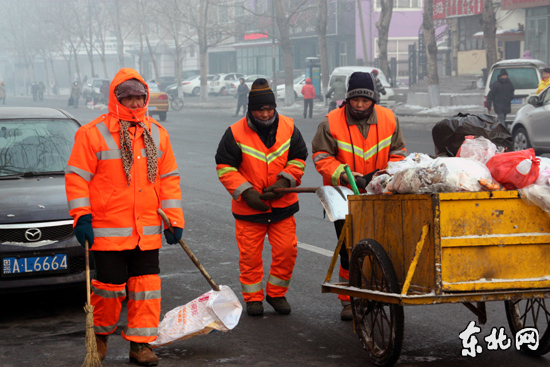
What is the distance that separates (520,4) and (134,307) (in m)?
33.4

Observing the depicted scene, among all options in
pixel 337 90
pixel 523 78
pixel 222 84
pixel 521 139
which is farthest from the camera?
pixel 222 84

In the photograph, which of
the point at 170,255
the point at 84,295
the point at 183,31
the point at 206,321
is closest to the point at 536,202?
the point at 206,321

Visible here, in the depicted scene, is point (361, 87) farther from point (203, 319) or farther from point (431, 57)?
point (431, 57)

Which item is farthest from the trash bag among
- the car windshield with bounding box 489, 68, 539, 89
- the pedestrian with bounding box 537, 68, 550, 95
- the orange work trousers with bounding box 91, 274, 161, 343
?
the car windshield with bounding box 489, 68, 539, 89

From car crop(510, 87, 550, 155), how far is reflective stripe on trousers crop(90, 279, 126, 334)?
38.1 feet

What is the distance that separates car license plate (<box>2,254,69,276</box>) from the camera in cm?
570

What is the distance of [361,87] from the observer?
5.66 m

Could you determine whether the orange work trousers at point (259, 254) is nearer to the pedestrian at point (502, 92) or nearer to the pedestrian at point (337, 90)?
the pedestrian at point (502, 92)

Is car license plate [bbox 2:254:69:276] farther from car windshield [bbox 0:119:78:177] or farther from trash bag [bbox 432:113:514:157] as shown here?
trash bag [bbox 432:113:514:157]

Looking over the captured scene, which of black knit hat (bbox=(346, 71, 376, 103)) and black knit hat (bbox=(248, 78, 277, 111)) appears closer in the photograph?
black knit hat (bbox=(346, 71, 376, 103))

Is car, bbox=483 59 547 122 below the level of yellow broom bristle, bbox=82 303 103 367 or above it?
above

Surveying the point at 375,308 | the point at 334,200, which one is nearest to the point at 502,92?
the point at 334,200

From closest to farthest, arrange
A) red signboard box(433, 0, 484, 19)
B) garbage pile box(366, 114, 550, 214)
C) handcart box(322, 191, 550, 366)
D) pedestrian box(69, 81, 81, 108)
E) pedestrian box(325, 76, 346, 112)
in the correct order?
handcart box(322, 191, 550, 366), garbage pile box(366, 114, 550, 214), pedestrian box(325, 76, 346, 112), red signboard box(433, 0, 484, 19), pedestrian box(69, 81, 81, 108)

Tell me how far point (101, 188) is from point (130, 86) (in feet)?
2.07
